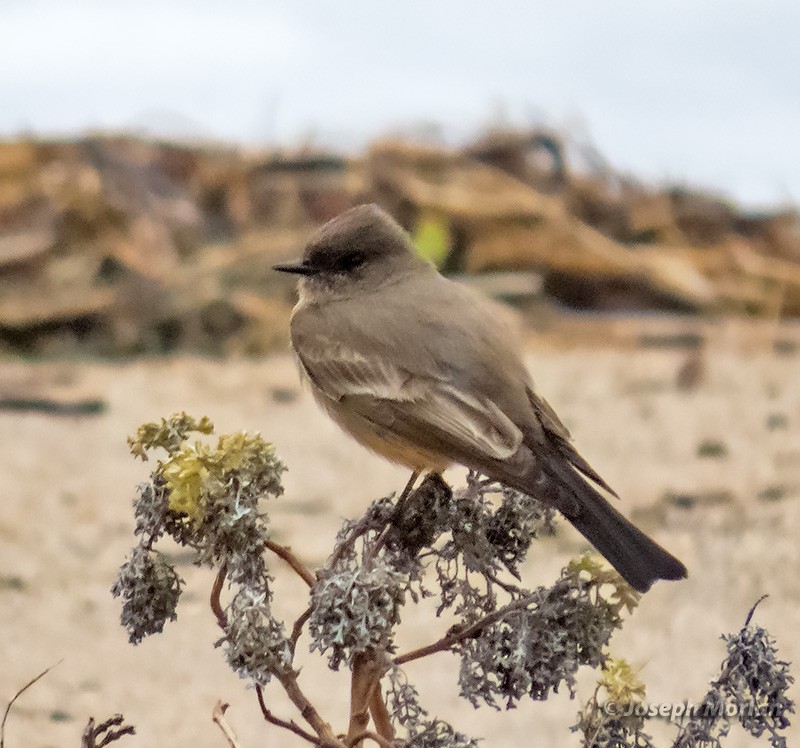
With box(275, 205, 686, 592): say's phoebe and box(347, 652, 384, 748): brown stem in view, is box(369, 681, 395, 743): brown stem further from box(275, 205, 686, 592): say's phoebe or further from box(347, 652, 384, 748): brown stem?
box(275, 205, 686, 592): say's phoebe

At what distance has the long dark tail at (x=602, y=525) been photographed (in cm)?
131

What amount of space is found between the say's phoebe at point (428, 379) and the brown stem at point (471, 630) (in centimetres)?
13

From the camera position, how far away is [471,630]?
1.25m

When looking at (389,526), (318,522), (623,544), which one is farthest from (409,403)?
(318,522)

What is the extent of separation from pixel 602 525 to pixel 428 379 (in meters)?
0.37

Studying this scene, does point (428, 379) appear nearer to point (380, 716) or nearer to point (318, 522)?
point (380, 716)

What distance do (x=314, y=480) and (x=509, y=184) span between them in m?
3.30

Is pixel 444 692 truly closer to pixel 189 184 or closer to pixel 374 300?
pixel 374 300

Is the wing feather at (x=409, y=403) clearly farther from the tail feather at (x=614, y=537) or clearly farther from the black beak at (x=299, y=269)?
the black beak at (x=299, y=269)

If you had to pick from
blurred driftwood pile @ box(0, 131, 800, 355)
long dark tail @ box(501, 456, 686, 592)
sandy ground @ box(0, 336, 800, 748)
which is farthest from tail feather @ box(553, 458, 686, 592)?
blurred driftwood pile @ box(0, 131, 800, 355)

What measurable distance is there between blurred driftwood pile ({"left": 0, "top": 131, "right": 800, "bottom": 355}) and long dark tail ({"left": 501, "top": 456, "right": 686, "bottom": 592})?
120 inches

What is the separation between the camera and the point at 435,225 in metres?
5.56

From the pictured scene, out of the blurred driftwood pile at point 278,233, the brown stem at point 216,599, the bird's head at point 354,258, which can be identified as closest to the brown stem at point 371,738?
the brown stem at point 216,599

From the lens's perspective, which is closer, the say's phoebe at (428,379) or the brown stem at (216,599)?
the brown stem at (216,599)
